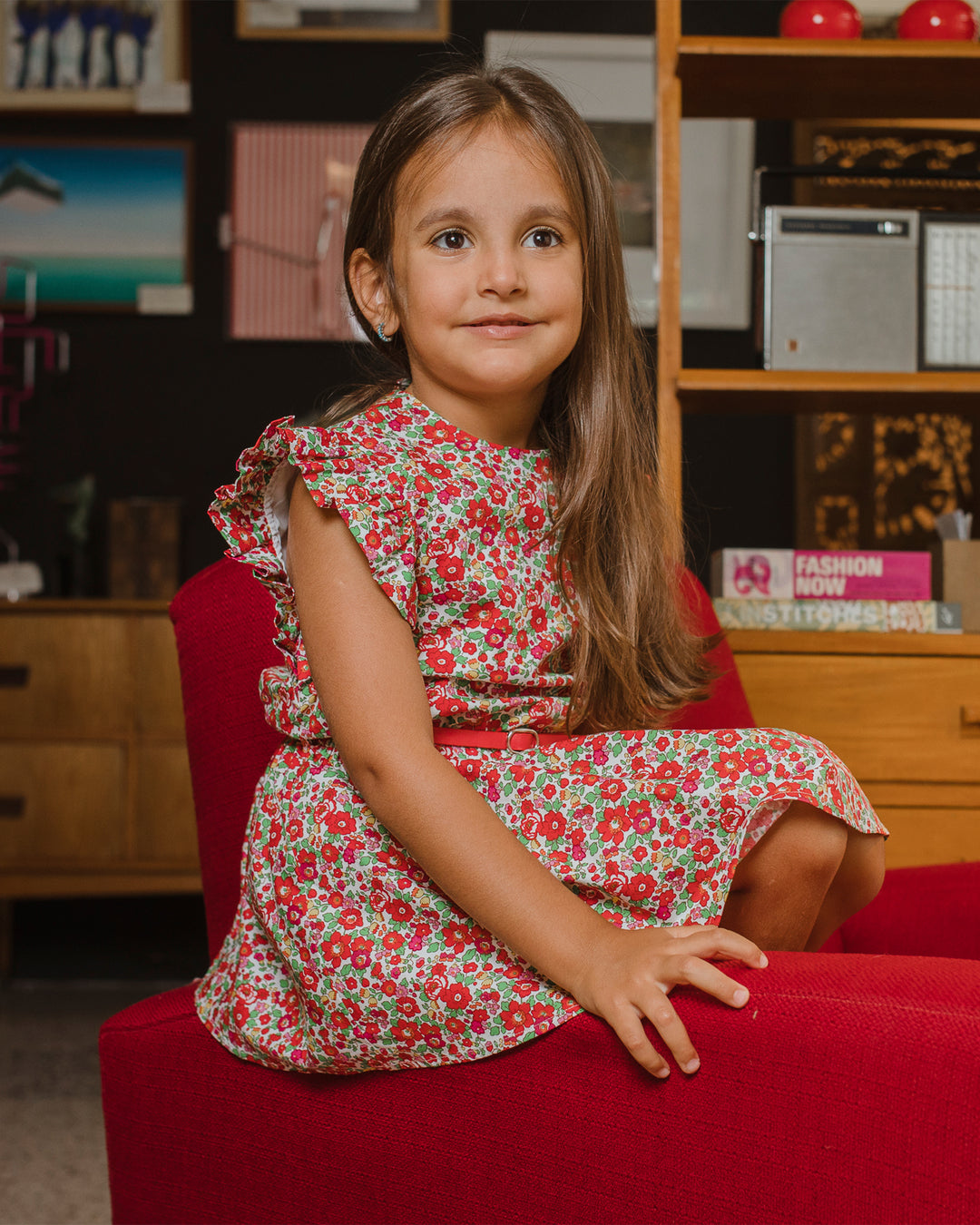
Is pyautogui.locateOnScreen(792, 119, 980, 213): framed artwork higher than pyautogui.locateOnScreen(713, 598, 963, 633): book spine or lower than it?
higher

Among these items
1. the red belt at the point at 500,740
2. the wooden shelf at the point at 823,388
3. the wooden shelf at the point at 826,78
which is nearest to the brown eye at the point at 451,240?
the red belt at the point at 500,740

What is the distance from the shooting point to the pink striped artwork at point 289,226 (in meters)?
3.15

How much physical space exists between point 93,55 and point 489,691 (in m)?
2.83

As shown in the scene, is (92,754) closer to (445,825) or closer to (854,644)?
(854,644)

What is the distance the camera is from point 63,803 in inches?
106

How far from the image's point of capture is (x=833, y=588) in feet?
6.24

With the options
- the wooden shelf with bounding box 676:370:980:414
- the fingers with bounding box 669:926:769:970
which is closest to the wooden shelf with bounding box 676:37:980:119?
the wooden shelf with bounding box 676:370:980:414

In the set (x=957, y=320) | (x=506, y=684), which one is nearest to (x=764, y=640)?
(x=957, y=320)

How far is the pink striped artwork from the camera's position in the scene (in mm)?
3146

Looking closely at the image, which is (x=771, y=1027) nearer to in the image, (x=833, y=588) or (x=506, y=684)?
(x=506, y=684)

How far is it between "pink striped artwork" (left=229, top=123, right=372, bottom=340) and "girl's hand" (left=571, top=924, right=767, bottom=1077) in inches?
103

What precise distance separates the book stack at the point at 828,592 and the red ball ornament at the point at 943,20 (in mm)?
802

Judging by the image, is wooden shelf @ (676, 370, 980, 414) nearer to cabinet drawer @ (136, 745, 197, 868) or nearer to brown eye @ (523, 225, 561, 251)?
brown eye @ (523, 225, 561, 251)

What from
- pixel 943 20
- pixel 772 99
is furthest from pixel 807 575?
pixel 943 20
